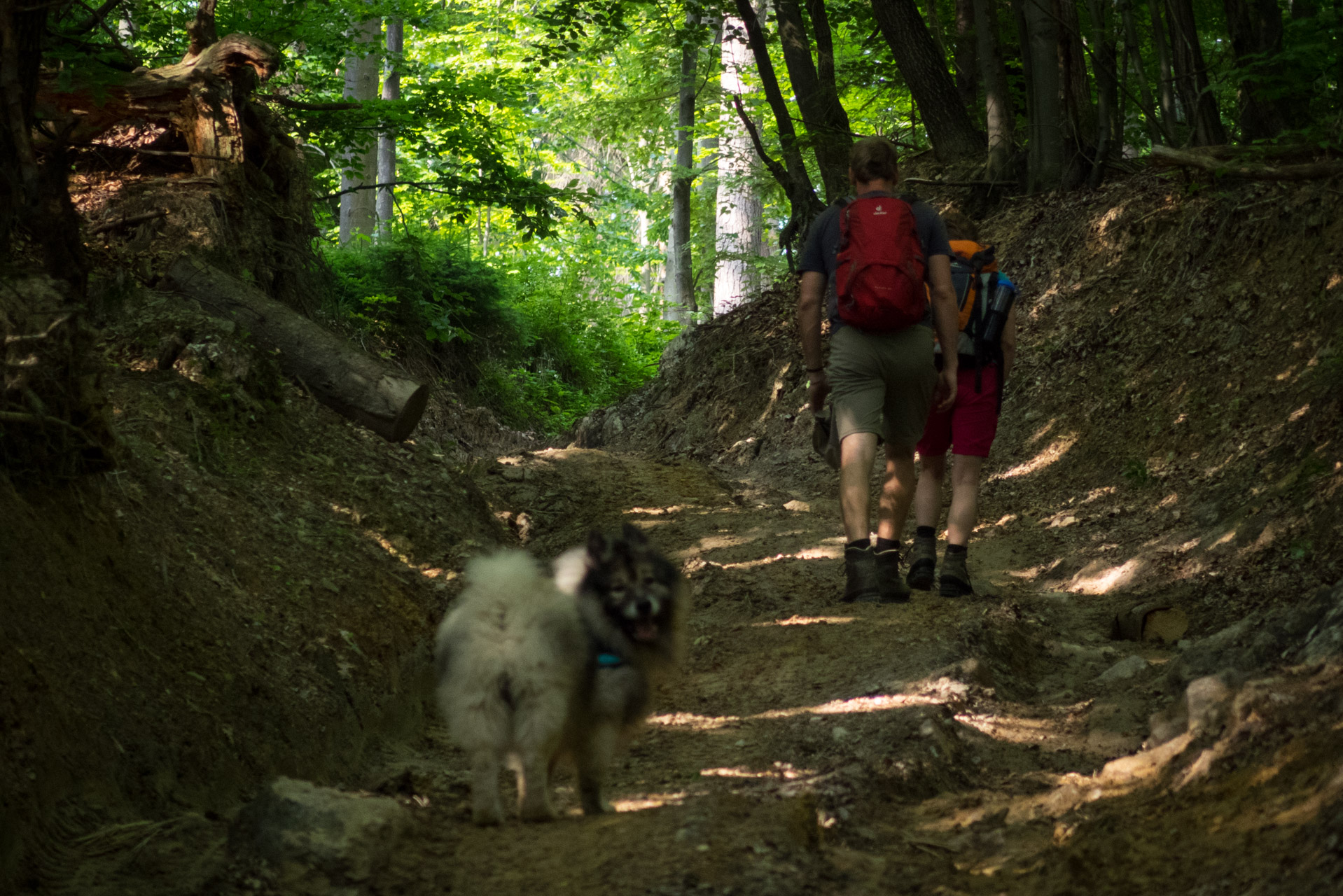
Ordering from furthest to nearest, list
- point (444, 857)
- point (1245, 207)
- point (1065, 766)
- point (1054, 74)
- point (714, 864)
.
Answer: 1. point (1054, 74)
2. point (1245, 207)
3. point (1065, 766)
4. point (444, 857)
5. point (714, 864)

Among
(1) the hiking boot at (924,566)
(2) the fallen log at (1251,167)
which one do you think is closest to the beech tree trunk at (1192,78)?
(2) the fallen log at (1251,167)

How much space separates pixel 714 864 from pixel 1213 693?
1.94m

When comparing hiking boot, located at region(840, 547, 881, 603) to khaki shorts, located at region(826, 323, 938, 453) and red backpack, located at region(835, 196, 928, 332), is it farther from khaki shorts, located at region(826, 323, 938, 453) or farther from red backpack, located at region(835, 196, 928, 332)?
red backpack, located at region(835, 196, 928, 332)

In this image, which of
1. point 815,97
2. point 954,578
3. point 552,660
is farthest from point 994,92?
point 552,660

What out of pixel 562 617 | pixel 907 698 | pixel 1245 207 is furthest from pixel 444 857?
pixel 1245 207

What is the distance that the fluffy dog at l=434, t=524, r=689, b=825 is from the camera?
12.0 ft

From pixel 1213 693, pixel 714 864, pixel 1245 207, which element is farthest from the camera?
pixel 1245 207

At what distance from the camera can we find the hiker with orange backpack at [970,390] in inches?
261

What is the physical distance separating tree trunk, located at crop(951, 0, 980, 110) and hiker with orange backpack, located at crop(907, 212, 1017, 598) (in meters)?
8.58

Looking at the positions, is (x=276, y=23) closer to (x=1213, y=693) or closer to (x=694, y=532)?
(x=694, y=532)

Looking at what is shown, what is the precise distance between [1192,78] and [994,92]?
269 centimetres

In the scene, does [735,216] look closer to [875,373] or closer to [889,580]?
[875,373]

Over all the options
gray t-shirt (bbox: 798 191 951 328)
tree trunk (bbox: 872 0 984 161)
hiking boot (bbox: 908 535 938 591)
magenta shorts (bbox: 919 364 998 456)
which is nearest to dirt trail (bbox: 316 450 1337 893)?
hiking boot (bbox: 908 535 938 591)

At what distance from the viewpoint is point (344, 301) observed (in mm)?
14047
